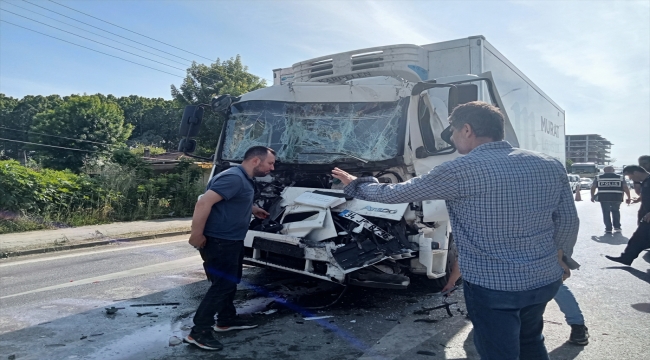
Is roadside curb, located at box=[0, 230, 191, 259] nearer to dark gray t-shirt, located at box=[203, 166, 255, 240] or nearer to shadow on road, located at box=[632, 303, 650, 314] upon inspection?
dark gray t-shirt, located at box=[203, 166, 255, 240]

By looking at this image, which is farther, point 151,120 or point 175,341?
point 151,120

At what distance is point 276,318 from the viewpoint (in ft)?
16.1

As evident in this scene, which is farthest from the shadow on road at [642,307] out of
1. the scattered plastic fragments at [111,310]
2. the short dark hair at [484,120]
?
the scattered plastic fragments at [111,310]

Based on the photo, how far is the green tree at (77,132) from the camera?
106 ft

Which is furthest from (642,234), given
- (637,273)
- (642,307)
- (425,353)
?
(425,353)

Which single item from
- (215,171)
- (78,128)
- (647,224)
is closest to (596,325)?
(647,224)

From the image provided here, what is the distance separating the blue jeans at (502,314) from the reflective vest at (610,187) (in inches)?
445

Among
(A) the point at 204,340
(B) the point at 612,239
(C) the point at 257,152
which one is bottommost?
(B) the point at 612,239

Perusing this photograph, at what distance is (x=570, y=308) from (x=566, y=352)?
41 centimetres

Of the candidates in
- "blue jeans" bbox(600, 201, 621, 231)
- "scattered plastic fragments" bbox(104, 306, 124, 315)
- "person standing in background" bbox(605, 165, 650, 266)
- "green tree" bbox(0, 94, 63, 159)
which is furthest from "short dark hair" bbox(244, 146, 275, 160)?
"green tree" bbox(0, 94, 63, 159)

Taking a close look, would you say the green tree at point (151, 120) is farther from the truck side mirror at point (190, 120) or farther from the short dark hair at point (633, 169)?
the short dark hair at point (633, 169)

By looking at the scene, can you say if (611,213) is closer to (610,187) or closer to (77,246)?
(610,187)

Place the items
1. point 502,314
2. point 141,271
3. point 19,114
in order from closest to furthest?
point 502,314 < point 141,271 < point 19,114

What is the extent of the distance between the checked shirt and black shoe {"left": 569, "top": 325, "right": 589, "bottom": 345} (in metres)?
2.27
